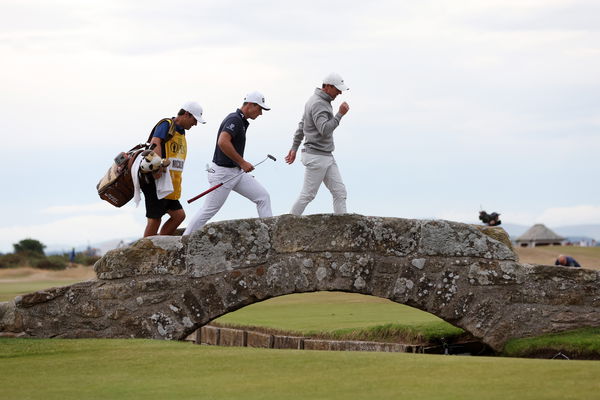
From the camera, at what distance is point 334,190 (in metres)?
11.8

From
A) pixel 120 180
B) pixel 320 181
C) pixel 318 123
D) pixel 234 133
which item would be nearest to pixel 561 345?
pixel 320 181

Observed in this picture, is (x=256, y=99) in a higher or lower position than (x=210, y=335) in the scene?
higher

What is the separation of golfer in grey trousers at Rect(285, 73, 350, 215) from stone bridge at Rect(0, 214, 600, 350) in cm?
91

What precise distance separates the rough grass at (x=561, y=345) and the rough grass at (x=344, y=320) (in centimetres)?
125

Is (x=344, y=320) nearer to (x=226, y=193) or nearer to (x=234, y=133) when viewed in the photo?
(x=226, y=193)

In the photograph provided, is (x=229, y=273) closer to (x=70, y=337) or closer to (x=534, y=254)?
(x=70, y=337)

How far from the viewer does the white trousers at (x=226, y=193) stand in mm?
11391

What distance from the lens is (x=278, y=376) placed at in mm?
7746

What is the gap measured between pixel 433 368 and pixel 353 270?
9.42ft

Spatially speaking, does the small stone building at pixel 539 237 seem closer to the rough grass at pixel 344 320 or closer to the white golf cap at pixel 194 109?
the rough grass at pixel 344 320

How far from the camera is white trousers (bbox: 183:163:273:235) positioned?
11391mm

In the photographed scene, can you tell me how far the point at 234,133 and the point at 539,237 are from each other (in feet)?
131

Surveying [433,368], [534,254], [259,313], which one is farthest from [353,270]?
[534,254]

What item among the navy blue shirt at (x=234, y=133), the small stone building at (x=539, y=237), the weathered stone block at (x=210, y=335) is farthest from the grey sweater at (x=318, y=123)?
the small stone building at (x=539, y=237)
